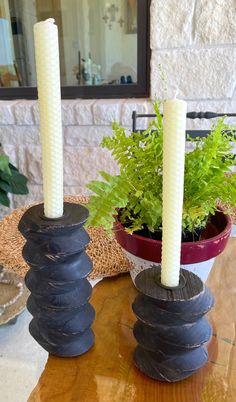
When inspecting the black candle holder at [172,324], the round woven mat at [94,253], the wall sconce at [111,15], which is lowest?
the round woven mat at [94,253]

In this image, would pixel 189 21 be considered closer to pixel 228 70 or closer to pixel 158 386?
pixel 228 70

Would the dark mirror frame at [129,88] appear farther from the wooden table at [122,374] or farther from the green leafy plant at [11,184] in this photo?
the wooden table at [122,374]

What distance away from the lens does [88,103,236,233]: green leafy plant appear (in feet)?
1.51

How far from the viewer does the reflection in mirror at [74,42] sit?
1.80 meters

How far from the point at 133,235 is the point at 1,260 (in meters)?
0.43

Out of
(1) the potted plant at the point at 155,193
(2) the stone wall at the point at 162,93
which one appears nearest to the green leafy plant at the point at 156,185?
(1) the potted plant at the point at 155,193

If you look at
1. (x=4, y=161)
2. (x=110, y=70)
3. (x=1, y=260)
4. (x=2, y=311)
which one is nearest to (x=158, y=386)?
(x=1, y=260)

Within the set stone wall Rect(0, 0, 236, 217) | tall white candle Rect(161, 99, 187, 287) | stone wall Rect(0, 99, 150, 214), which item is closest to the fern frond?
tall white candle Rect(161, 99, 187, 287)

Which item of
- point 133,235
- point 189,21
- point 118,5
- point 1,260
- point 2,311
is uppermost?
point 118,5

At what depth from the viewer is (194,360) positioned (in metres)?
0.39

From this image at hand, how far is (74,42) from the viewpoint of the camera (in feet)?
6.28

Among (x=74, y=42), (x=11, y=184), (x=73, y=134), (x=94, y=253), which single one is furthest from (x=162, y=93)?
(x=94, y=253)

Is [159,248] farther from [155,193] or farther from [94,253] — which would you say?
[94,253]

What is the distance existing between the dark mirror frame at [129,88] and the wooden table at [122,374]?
53.3 inches
